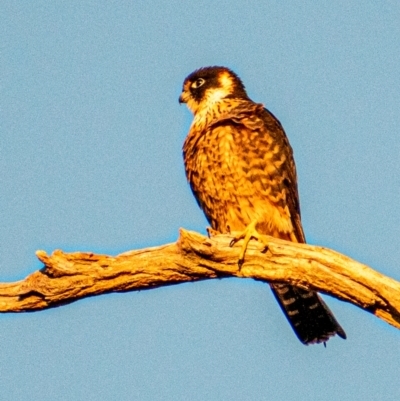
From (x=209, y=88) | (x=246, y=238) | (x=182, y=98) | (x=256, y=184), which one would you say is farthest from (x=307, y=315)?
(x=182, y=98)

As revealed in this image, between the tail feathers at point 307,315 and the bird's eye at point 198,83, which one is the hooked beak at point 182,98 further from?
the tail feathers at point 307,315

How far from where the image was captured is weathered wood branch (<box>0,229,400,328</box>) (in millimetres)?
4430

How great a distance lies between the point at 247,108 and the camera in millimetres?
6051

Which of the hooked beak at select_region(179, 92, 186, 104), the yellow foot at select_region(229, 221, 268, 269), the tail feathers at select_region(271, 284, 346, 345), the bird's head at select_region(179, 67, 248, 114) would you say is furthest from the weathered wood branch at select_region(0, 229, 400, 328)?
the hooked beak at select_region(179, 92, 186, 104)

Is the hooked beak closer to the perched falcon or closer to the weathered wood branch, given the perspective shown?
the perched falcon

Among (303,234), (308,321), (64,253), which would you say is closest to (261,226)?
(303,234)

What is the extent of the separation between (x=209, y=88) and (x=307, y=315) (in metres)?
1.97

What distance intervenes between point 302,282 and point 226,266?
0.41 metres

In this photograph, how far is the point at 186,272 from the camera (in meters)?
4.65

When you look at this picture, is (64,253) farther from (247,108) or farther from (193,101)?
(193,101)

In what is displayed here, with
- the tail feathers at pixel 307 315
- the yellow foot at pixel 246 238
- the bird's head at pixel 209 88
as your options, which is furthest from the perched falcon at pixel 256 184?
the yellow foot at pixel 246 238

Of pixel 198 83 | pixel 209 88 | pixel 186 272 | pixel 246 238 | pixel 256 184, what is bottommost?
pixel 186 272

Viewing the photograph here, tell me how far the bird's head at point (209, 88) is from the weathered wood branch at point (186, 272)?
202cm

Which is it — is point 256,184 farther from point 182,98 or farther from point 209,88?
point 182,98
